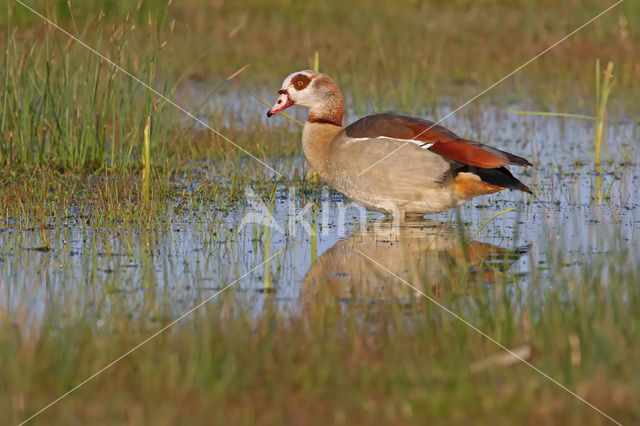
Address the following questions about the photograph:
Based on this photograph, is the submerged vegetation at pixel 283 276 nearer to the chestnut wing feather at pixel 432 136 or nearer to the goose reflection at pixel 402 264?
the goose reflection at pixel 402 264

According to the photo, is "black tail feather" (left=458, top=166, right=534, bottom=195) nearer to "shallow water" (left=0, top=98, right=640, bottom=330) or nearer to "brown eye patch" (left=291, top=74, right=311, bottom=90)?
"shallow water" (left=0, top=98, right=640, bottom=330)

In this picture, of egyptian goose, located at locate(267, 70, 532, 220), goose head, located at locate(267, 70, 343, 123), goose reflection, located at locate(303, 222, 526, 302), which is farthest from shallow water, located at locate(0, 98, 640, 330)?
goose head, located at locate(267, 70, 343, 123)

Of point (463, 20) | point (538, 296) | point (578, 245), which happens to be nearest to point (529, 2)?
point (463, 20)

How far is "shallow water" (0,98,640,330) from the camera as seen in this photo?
5.18 m

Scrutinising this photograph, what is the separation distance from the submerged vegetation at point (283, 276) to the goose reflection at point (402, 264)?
1.1 inches

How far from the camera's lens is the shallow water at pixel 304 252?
5.18 meters

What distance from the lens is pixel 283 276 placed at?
5715 mm

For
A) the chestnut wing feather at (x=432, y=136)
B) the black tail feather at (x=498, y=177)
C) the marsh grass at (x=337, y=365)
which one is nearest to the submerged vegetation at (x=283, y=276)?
the marsh grass at (x=337, y=365)

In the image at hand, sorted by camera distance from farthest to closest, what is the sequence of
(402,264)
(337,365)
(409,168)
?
(409,168)
(402,264)
(337,365)

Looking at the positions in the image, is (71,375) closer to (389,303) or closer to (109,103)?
(389,303)

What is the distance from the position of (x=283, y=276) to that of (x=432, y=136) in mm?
2021

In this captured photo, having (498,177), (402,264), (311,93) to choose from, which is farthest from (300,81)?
(402,264)

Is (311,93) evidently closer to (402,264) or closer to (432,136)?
(432,136)

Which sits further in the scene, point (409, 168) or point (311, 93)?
point (311, 93)
